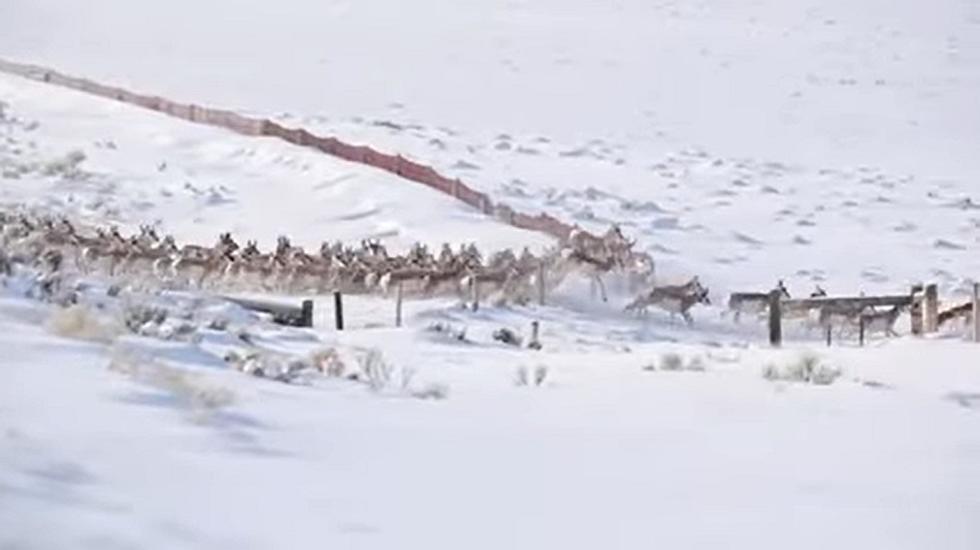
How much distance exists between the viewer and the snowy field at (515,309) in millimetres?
6922

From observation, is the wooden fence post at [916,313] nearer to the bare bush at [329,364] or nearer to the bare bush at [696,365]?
the bare bush at [696,365]

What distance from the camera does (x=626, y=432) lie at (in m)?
8.87

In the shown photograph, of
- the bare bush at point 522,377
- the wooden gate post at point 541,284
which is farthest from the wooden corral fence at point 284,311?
the wooden gate post at point 541,284

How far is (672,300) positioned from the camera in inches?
879

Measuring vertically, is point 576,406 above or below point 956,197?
below

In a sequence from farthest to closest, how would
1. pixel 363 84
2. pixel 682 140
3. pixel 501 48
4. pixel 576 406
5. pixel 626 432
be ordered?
1. pixel 501 48
2. pixel 363 84
3. pixel 682 140
4. pixel 576 406
5. pixel 626 432

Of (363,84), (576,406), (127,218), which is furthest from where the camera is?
(363,84)

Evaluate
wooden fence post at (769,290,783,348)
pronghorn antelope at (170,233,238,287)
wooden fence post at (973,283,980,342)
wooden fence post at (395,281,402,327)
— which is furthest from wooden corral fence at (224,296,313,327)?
wooden fence post at (973,283,980,342)

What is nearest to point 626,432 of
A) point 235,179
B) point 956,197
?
point 235,179

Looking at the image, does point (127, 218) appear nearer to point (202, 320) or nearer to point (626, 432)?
point (202, 320)

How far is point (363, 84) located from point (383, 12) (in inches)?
661

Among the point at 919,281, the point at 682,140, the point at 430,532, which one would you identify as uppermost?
the point at 682,140

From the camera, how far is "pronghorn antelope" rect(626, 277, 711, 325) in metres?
22.3

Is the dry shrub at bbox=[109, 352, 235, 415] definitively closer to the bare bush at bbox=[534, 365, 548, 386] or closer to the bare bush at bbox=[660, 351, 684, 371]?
the bare bush at bbox=[534, 365, 548, 386]
